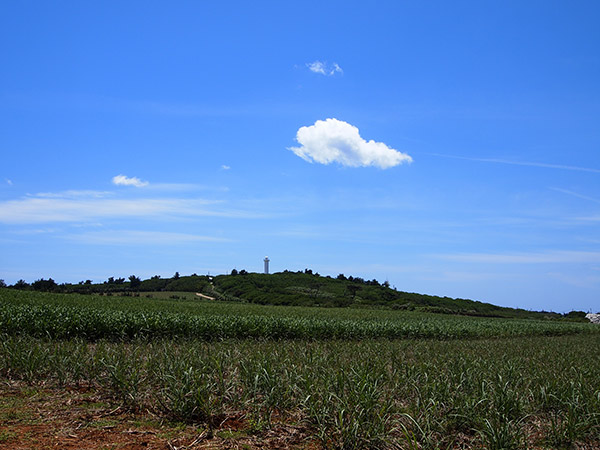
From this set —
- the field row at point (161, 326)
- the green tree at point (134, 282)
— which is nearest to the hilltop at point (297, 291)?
the green tree at point (134, 282)

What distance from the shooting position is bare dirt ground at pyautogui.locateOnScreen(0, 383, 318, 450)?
5.14 metres

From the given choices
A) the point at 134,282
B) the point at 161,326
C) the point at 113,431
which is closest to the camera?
the point at 113,431

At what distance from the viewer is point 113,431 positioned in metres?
5.61

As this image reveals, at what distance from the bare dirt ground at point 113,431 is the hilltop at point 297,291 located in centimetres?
6585

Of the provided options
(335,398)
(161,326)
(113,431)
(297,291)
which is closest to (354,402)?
(335,398)

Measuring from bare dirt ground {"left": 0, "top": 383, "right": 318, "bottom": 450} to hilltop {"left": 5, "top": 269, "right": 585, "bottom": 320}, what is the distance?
2592 inches

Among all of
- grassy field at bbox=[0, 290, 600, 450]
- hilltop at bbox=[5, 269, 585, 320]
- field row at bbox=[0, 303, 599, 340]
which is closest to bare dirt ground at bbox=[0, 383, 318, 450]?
A: grassy field at bbox=[0, 290, 600, 450]

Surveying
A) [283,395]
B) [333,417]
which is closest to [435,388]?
[333,417]

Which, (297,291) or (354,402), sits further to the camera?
(297,291)

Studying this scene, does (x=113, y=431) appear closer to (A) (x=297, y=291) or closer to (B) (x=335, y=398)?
(B) (x=335, y=398)

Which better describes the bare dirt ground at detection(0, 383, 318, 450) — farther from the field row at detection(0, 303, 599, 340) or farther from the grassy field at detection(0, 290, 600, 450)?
the field row at detection(0, 303, 599, 340)

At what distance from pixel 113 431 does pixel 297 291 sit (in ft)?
318

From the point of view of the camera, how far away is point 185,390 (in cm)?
612

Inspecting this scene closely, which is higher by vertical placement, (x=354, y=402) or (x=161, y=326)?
(x=354, y=402)
